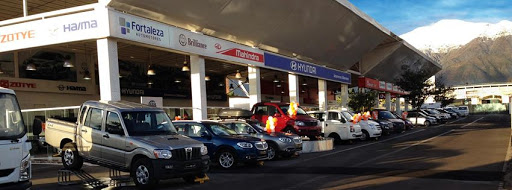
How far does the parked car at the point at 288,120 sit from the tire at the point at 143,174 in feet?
37.1

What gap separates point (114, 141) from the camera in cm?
1034

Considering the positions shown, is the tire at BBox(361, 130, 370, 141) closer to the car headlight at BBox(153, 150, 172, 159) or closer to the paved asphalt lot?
the paved asphalt lot

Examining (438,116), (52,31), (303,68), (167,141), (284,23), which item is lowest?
(438,116)

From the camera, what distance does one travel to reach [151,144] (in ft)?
32.2

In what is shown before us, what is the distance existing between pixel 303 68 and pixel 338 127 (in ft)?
26.5

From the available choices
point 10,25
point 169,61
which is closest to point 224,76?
point 169,61

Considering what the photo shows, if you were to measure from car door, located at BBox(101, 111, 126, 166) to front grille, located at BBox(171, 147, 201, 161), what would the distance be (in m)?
1.27

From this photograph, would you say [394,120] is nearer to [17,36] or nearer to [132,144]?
[17,36]

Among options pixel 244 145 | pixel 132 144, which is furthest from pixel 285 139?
pixel 132 144

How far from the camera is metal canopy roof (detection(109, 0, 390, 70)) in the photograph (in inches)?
722

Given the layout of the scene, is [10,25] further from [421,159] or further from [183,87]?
[183,87]

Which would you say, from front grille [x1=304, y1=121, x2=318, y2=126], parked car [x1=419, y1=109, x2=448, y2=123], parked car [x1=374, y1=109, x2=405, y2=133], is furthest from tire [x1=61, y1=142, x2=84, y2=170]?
parked car [x1=419, y1=109, x2=448, y2=123]

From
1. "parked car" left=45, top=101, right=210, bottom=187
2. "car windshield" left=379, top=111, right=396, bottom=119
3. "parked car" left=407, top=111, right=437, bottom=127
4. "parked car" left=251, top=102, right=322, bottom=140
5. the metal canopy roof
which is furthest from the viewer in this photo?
"parked car" left=407, top=111, right=437, bottom=127

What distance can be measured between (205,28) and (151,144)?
11349 millimetres
